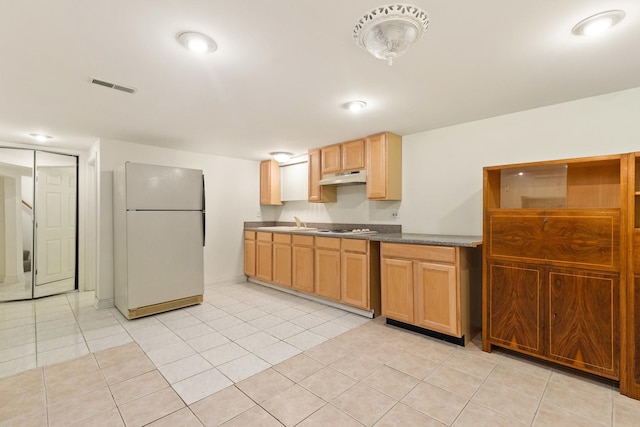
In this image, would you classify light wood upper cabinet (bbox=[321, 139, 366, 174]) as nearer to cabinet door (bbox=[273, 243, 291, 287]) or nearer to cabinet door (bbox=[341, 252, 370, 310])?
cabinet door (bbox=[341, 252, 370, 310])

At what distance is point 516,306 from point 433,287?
26.2 inches

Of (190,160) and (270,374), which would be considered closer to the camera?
(270,374)

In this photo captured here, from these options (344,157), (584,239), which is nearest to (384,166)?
(344,157)

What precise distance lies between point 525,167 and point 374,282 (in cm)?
191

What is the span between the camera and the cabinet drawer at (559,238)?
6.78 ft

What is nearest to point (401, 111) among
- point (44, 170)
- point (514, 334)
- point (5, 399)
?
point (514, 334)

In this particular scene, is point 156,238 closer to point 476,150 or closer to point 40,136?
point 40,136

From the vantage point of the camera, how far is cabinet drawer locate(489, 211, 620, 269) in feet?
6.78

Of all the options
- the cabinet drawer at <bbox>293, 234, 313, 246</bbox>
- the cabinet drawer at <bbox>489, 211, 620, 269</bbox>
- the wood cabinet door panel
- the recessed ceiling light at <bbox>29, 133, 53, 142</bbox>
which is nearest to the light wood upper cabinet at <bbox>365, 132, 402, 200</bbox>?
the cabinet drawer at <bbox>293, 234, 313, 246</bbox>

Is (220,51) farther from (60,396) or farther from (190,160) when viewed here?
(190,160)

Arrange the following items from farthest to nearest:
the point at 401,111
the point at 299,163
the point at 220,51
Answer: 1. the point at 299,163
2. the point at 401,111
3. the point at 220,51

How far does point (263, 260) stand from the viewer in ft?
16.0

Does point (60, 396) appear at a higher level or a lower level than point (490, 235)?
lower

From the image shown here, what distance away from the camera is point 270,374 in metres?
2.23
